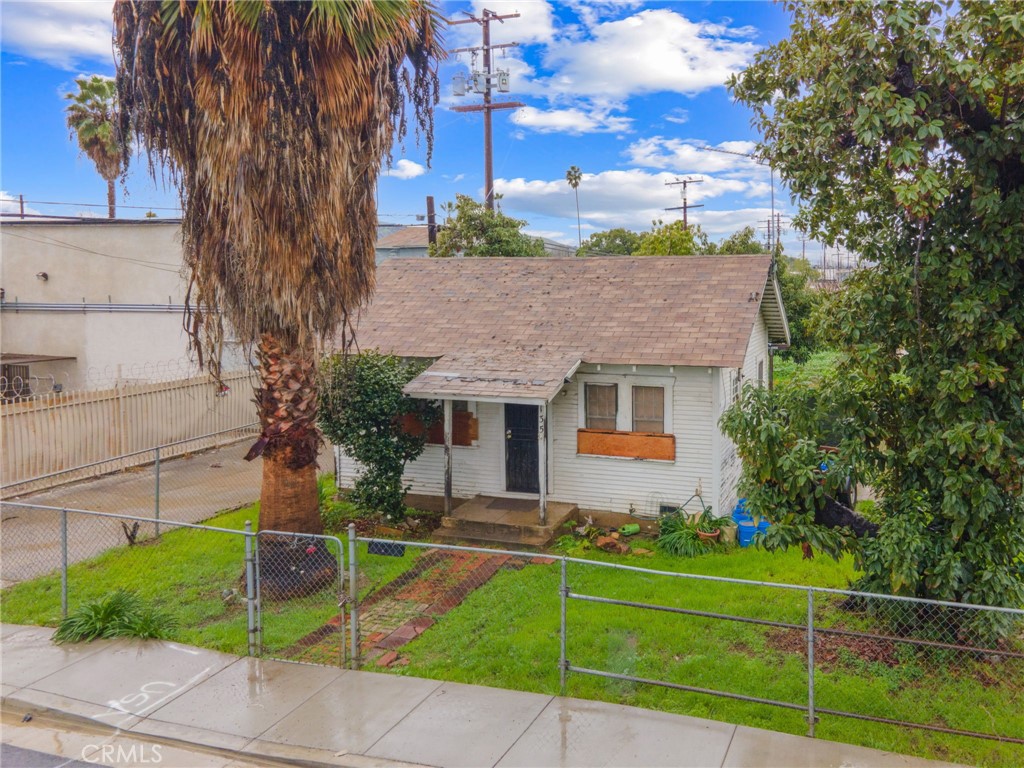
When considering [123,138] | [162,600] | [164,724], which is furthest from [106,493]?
[164,724]

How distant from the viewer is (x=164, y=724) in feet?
23.7

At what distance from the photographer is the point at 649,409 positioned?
1345cm

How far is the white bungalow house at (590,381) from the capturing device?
13.0 meters

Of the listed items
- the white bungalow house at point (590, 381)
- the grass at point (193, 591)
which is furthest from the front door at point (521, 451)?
the grass at point (193, 591)

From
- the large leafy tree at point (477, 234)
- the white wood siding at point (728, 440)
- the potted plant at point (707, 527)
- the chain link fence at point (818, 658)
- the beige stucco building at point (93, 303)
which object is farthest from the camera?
the large leafy tree at point (477, 234)

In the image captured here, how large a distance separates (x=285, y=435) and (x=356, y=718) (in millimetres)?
4286

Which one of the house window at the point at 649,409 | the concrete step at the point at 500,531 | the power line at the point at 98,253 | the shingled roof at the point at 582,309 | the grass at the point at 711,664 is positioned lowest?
the grass at the point at 711,664

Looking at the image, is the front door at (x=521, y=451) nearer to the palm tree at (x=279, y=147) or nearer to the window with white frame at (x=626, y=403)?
the window with white frame at (x=626, y=403)

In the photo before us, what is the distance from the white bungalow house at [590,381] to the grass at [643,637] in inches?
74.1

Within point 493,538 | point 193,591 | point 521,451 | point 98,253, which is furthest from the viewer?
point 98,253

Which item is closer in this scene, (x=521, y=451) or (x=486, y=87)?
(x=521, y=451)

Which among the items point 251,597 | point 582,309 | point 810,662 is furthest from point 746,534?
point 251,597

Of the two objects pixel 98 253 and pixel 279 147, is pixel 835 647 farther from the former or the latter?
pixel 98 253

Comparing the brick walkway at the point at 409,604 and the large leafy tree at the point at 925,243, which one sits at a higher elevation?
the large leafy tree at the point at 925,243
